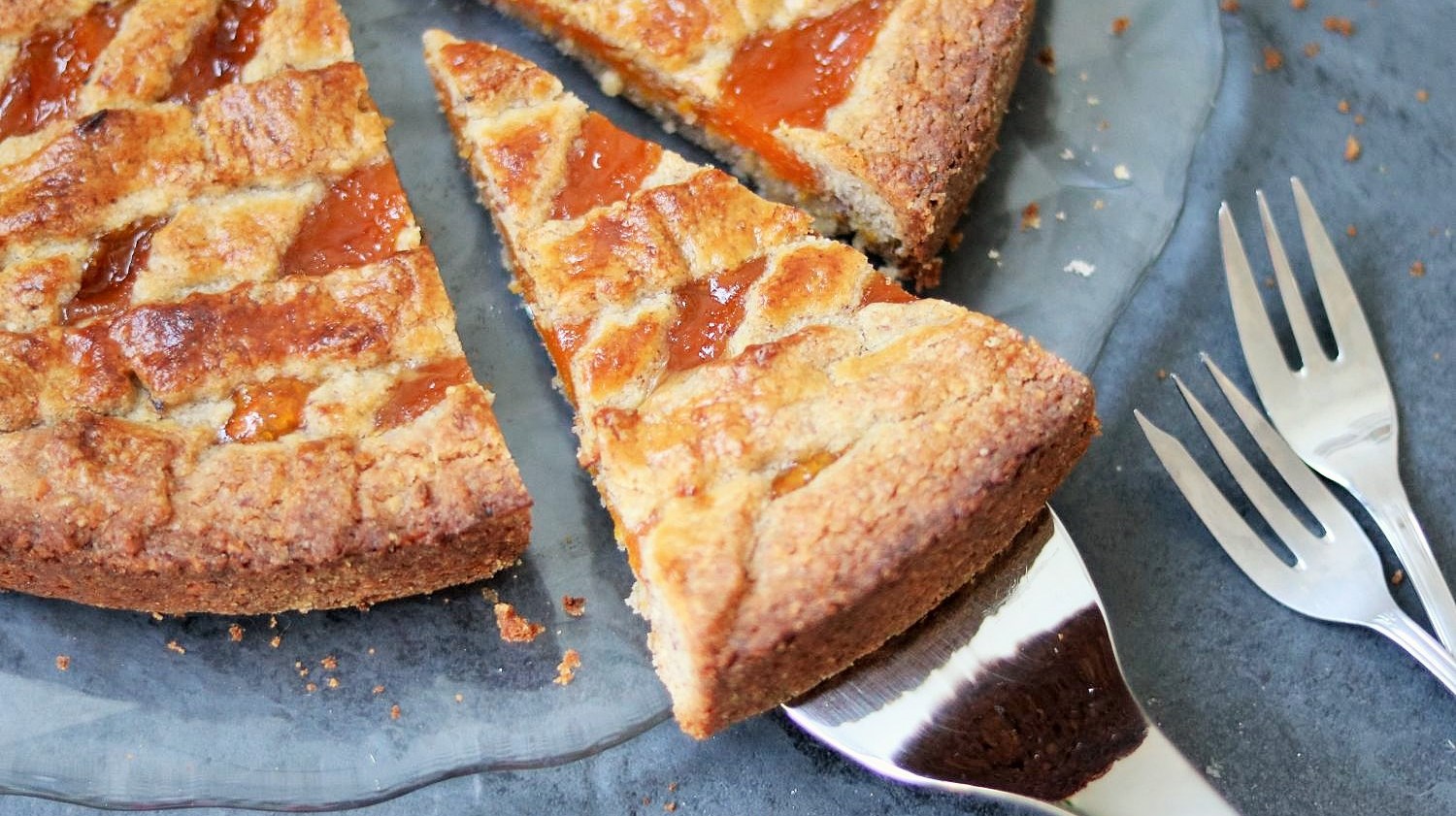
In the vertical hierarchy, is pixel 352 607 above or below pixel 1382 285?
below

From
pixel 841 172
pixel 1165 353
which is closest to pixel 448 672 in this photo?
pixel 841 172

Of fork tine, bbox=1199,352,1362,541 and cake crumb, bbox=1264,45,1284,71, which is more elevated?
cake crumb, bbox=1264,45,1284,71

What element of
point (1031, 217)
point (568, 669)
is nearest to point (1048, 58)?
point (1031, 217)

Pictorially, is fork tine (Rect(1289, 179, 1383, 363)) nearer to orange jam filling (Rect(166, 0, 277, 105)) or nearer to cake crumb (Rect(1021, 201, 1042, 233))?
cake crumb (Rect(1021, 201, 1042, 233))

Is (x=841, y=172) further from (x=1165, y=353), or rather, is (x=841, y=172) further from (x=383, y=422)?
(x=383, y=422)

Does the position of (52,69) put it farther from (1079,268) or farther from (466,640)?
(1079,268)

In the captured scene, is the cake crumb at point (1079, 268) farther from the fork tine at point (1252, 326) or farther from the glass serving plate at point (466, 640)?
the fork tine at point (1252, 326)

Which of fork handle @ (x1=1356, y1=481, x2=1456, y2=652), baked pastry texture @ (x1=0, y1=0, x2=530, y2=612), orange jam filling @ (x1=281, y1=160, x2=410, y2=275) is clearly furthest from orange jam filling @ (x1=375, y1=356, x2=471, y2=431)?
fork handle @ (x1=1356, y1=481, x2=1456, y2=652)
